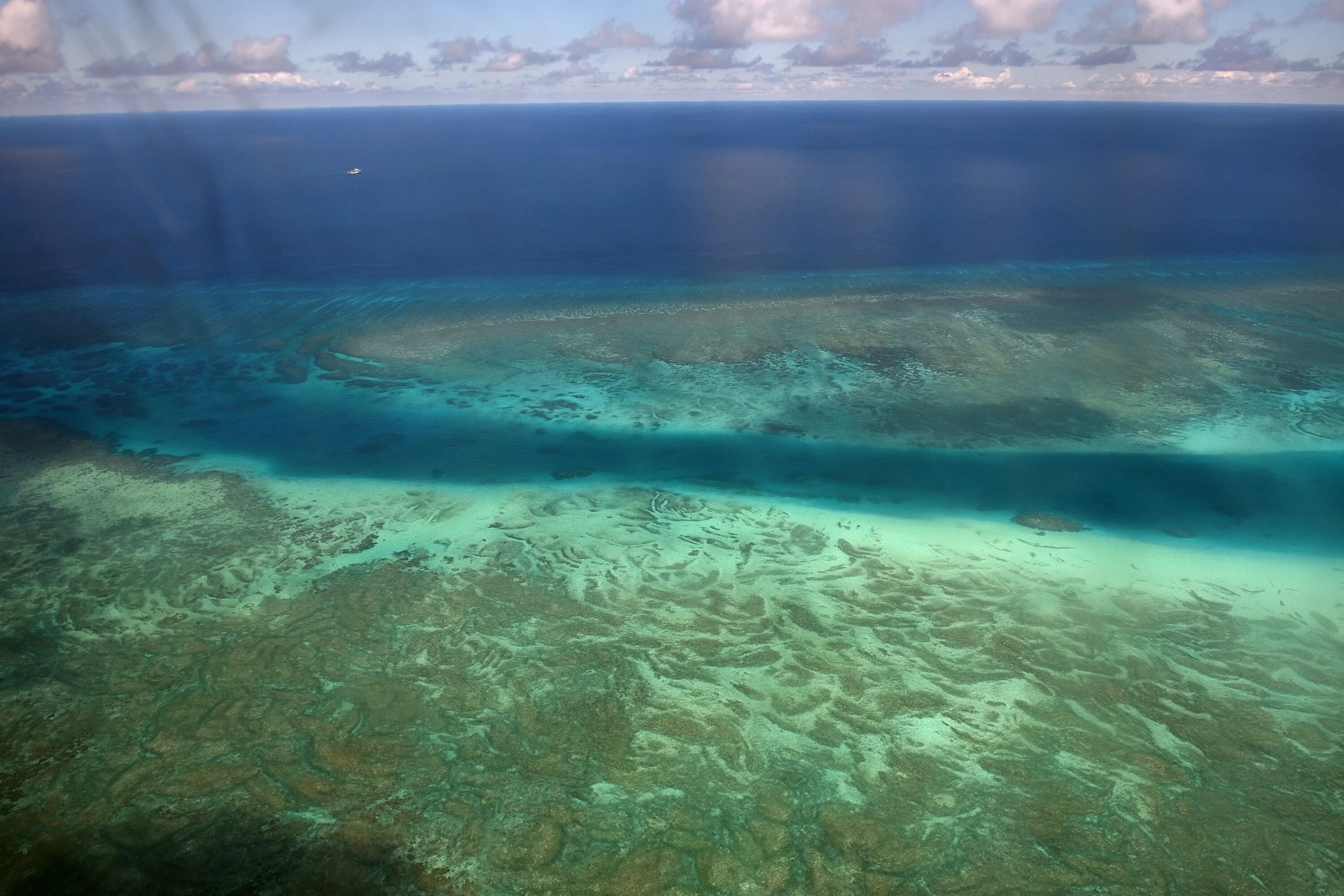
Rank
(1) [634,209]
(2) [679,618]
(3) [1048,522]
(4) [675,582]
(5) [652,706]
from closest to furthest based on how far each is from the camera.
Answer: (5) [652,706]
(2) [679,618]
(4) [675,582]
(3) [1048,522]
(1) [634,209]

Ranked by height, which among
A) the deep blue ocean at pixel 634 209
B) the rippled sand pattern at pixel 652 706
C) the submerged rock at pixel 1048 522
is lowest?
the submerged rock at pixel 1048 522

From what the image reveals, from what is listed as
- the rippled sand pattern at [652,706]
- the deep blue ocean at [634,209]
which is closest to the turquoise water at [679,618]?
the rippled sand pattern at [652,706]

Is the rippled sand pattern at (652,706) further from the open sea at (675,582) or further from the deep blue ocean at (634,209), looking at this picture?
the deep blue ocean at (634,209)

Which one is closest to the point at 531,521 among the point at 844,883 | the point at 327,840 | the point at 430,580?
the point at 430,580

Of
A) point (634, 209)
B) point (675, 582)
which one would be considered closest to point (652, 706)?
point (675, 582)

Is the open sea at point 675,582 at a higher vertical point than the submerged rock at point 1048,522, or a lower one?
higher

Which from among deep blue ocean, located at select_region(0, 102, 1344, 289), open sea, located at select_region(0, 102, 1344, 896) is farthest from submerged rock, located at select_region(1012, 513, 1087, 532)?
deep blue ocean, located at select_region(0, 102, 1344, 289)

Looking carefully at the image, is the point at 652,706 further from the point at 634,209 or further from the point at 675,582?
the point at 634,209
